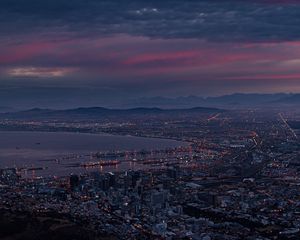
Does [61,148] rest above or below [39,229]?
below

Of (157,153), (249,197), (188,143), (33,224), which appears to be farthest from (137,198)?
(188,143)

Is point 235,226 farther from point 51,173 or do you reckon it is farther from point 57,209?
point 51,173

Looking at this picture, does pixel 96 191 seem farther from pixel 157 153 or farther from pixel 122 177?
pixel 157 153

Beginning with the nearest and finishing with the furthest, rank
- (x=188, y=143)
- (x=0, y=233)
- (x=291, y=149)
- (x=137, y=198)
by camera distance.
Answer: (x=0, y=233) → (x=137, y=198) → (x=291, y=149) → (x=188, y=143)

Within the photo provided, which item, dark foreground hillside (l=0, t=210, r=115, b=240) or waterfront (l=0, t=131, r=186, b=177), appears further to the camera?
waterfront (l=0, t=131, r=186, b=177)

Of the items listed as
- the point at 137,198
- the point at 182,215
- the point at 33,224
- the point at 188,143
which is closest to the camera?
the point at 33,224

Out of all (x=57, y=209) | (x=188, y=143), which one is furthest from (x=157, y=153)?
(x=57, y=209)

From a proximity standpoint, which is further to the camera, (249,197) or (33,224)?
(249,197)

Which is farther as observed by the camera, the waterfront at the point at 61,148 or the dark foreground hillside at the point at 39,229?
the waterfront at the point at 61,148

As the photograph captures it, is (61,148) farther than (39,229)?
Yes
